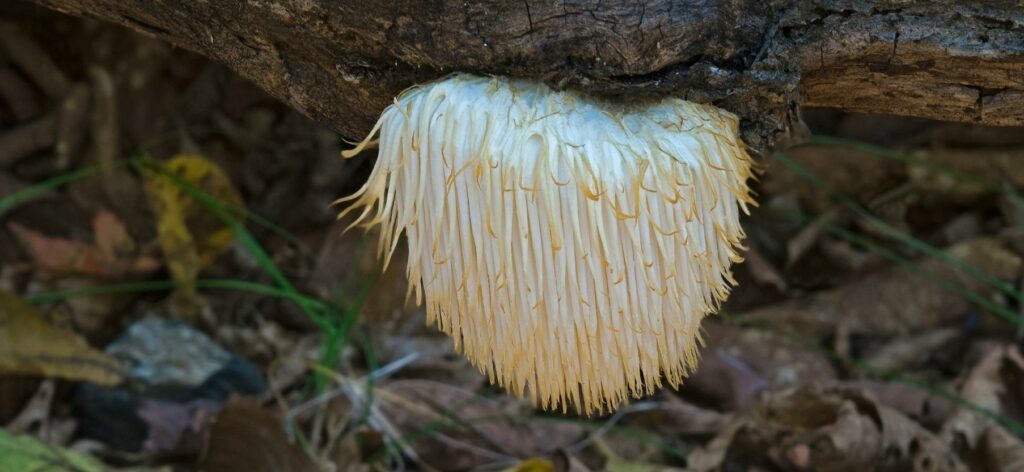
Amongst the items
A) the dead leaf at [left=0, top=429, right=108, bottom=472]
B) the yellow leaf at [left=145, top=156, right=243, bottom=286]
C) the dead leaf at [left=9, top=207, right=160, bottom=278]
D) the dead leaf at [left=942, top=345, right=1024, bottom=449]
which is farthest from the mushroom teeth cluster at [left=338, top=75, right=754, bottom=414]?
the dead leaf at [left=9, top=207, right=160, bottom=278]

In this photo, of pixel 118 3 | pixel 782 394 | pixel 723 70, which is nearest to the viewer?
pixel 723 70

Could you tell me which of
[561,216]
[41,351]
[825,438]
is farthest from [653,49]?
[41,351]

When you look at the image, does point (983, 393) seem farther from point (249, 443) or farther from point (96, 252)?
point (96, 252)

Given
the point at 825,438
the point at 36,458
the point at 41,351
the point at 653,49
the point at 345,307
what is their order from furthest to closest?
the point at 345,307, the point at 41,351, the point at 825,438, the point at 36,458, the point at 653,49

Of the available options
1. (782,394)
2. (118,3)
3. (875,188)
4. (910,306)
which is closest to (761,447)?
(782,394)

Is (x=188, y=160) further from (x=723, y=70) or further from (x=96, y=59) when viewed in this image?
(x=723, y=70)

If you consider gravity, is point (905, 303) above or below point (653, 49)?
below

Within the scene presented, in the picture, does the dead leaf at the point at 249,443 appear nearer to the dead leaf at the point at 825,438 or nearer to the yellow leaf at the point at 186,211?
the yellow leaf at the point at 186,211
